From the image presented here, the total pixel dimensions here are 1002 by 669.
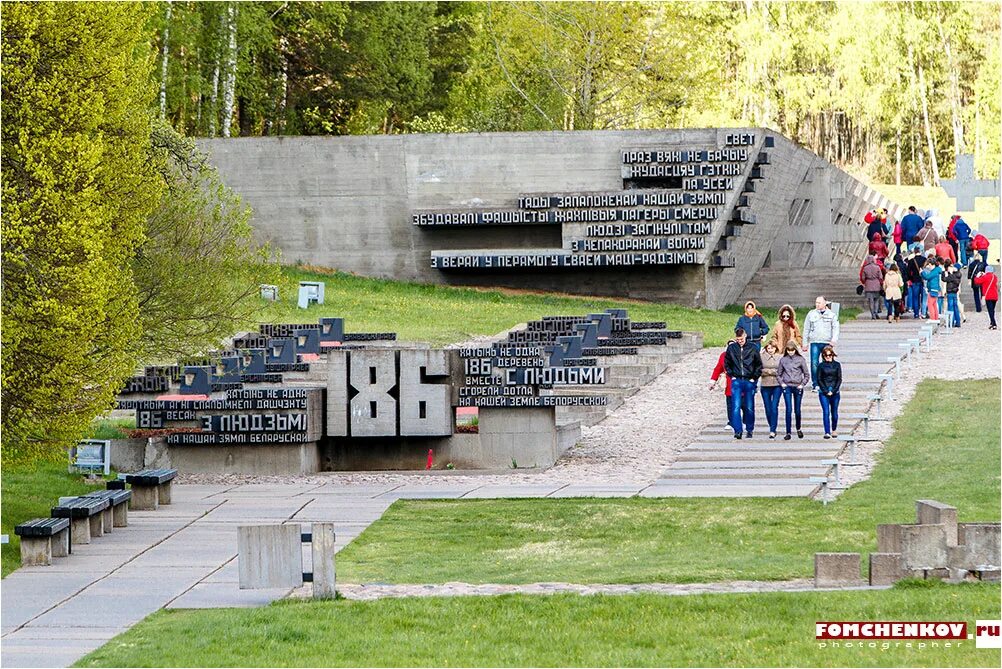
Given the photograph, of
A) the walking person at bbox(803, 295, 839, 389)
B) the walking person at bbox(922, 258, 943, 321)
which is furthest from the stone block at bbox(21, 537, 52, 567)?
the walking person at bbox(922, 258, 943, 321)

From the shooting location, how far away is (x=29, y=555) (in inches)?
658

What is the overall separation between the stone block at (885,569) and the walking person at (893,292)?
24.6 meters

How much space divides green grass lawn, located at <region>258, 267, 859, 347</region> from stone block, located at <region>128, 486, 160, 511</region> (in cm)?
1271

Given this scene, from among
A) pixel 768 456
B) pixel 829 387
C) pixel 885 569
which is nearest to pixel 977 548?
pixel 885 569

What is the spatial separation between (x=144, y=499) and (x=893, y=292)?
838 inches

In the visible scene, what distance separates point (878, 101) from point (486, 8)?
1670 centimetres

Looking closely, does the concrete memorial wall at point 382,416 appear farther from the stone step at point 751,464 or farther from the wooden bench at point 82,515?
the wooden bench at point 82,515

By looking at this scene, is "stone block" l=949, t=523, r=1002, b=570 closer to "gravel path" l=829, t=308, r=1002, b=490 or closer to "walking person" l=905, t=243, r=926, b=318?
"gravel path" l=829, t=308, r=1002, b=490

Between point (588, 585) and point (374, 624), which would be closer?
point (374, 624)

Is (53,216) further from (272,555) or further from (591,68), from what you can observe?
(591,68)

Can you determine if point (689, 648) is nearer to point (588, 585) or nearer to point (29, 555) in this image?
point (588, 585)

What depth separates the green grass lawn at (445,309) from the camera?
36188 millimetres

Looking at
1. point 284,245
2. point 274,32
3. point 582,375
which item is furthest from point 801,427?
point 274,32

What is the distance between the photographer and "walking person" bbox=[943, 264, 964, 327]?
35.9 m
